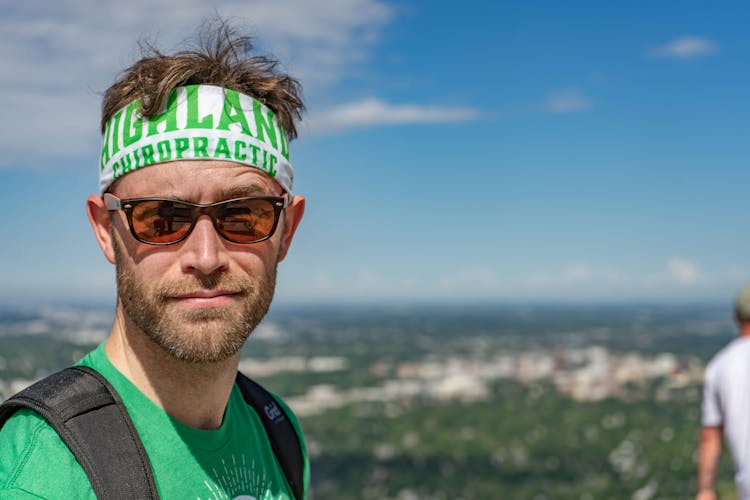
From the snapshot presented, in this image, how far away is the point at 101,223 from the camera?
1660 mm

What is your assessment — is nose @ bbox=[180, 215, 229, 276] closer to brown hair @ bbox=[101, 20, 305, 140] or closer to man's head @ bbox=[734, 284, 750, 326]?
brown hair @ bbox=[101, 20, 305, 140]

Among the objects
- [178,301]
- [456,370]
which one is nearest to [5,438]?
[178,301]

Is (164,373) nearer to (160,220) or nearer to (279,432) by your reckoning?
(160,220)

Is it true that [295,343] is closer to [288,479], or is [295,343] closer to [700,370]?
[700,370]

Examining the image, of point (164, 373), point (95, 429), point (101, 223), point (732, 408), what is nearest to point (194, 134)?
point (101, 223)

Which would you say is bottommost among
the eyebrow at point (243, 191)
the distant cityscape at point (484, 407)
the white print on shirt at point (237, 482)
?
the distant cityscape at point (484, 407)

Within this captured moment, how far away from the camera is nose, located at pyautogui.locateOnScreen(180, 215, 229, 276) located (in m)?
1.53

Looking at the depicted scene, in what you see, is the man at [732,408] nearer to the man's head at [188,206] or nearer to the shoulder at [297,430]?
the shoulder at [297,430]

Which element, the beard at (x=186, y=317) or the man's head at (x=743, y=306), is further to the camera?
the man's head at (x=743, y=306)

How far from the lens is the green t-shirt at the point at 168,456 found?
1.23m

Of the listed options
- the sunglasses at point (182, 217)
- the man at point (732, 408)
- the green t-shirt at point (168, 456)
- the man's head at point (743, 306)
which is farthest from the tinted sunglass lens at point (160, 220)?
the man's head at point (743, 306)

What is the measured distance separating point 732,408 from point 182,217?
11.9 feet

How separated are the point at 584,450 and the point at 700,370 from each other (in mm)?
15354

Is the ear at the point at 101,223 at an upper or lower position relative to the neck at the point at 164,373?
upper
